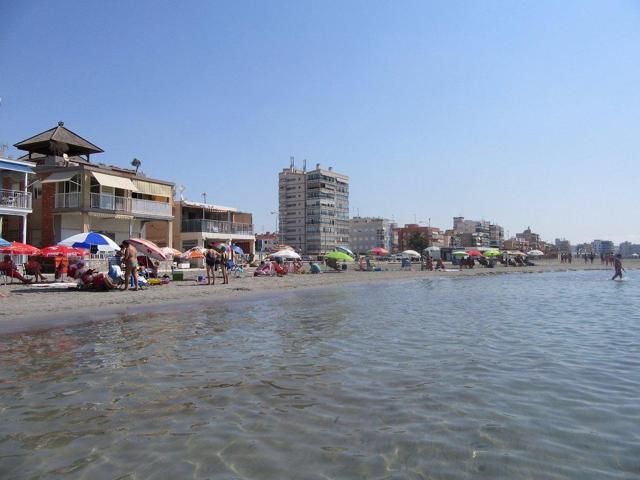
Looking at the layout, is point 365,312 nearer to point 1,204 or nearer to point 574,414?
point 574,414

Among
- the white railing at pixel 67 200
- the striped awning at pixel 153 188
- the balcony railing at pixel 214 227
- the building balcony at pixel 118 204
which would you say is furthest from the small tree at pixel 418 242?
the white railing at pixel 67 200

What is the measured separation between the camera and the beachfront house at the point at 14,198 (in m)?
26.9

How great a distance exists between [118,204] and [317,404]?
3100 cm

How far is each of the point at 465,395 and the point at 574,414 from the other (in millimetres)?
1156

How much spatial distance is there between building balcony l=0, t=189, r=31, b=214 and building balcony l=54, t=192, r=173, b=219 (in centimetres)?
279

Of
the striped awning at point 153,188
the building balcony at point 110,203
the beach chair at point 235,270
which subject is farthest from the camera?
the striped awning at point 153,188

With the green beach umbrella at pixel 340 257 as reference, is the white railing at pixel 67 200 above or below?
above

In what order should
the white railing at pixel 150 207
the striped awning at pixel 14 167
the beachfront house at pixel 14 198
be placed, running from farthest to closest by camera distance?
the white railing at pixel 150 207
the beachfront house at pixel 14 198
the striped awning at pixel 14 167

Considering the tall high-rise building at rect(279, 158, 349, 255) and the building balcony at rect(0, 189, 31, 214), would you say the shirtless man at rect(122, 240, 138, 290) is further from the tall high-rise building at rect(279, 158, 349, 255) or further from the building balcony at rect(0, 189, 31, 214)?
the tall high-rise building at rect(279, 158, 349, 255)

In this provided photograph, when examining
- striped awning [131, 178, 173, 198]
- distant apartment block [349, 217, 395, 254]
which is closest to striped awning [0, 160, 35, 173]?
striped awning [131, 178, 173, 198]

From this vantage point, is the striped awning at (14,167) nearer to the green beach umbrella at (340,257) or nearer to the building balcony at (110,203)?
the building balcony at (110,203)

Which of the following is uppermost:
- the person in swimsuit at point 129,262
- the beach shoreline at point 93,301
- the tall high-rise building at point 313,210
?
the tall high-rise building at point 313,210

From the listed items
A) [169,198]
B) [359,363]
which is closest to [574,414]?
[359,363]

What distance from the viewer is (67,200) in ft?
102
